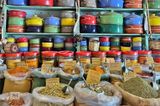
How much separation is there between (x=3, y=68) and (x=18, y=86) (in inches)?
11.6

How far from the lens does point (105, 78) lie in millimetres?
1514

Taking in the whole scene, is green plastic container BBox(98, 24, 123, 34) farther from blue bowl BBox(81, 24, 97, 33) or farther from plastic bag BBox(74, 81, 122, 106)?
plastic bag BBox(74, 81, 122, 106)

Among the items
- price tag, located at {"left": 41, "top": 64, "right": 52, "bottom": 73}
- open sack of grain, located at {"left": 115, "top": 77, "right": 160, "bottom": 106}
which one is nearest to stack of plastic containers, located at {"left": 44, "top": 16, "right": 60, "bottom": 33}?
price tag, located at {"left": 41, "top": 64, "right": 52, "bottom": 73}

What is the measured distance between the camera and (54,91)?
1.22 meters

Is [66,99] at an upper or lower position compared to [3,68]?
lower

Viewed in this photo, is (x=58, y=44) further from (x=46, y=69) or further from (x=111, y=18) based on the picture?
(x=46, y=69)

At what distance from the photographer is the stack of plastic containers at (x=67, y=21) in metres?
2.56

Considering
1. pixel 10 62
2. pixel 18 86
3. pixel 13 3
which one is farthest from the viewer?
pixel 13 3

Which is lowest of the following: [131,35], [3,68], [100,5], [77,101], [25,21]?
[77,101]

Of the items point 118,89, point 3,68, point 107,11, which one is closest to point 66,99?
point 118,89

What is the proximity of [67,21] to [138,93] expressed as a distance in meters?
1.58

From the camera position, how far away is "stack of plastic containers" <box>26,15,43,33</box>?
2517mm

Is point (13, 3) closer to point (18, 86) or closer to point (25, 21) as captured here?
point (25, 21)

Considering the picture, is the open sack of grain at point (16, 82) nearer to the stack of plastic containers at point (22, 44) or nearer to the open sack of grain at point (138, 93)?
A: the open sack of grain at point (138, 93)
